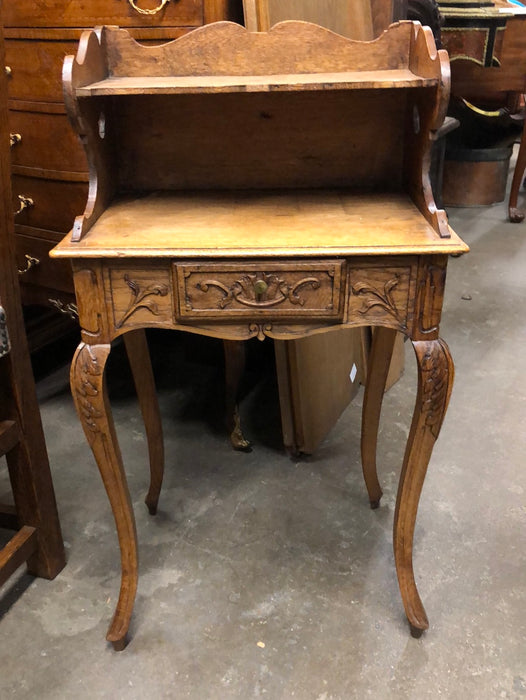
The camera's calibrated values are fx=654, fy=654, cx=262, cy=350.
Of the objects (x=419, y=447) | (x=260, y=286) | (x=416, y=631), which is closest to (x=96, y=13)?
(x=260, y=286)

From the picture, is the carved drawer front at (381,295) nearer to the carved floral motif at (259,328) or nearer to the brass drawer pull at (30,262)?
the carved floral motif at (259,328)

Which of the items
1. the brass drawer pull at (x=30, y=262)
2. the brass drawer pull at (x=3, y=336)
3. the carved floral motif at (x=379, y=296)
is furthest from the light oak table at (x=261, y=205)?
the brass drawer pull at (x=30, y=262)

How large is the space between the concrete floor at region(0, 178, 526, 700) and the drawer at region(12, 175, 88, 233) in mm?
696

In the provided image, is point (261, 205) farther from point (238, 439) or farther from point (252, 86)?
point (238, 439)

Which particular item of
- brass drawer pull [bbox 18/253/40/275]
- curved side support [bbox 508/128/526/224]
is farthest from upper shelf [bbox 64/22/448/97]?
curved side support [bbox 508/128/526/224]

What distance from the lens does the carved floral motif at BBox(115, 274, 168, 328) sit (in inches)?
45.9

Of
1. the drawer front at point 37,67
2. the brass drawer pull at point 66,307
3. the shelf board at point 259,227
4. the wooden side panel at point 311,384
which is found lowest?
the wooden side panel at point 311,384

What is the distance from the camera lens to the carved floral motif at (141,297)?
3.83 feet

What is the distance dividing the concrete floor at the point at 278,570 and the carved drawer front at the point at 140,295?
0.74 metres

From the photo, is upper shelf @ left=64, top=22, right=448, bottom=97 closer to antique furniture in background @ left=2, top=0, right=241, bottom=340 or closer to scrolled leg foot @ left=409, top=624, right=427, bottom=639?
antique furniture in background @ left=2, top=0, right=241, bottom=340

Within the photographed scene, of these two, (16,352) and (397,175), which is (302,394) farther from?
(16,352)

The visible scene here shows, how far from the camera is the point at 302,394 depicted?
1.97 m

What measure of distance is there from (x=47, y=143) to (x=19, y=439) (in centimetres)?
85

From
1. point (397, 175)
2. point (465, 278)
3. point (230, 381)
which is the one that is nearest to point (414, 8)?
point (465, 278)
